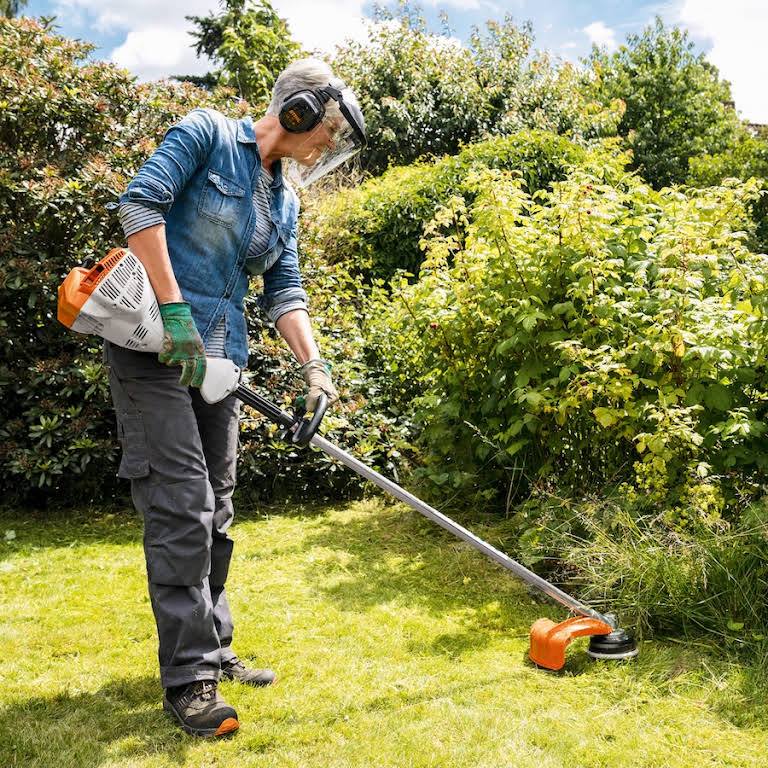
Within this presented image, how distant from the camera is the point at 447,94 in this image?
39.4ft

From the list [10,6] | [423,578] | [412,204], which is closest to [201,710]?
[423,578]

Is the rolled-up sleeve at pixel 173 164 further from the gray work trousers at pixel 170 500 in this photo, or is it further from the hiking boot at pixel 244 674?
the hiking boot at pixel 244 674

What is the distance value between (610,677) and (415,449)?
2.40m

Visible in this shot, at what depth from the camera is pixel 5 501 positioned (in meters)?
4.88

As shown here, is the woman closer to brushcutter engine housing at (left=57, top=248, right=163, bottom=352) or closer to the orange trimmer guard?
brushcutter engine housing at (left=57, top=248, right=163, bottom=352)

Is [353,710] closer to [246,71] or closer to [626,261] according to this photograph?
[626,261]

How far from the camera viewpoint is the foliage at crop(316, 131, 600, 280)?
7.91 metres

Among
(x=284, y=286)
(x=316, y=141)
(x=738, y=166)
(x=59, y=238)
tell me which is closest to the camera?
(x=316, y=141)

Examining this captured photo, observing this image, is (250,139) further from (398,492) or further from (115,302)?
(398,492)

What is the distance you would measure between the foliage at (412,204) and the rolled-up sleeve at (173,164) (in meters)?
5.48

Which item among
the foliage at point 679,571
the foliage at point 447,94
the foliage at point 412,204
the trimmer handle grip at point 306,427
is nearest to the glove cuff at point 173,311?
the trimmer handle grip at point 306,427

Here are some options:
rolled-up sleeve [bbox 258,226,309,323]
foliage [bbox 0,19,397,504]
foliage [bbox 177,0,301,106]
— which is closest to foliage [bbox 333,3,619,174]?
foliage [bbox 177,0,301,106]

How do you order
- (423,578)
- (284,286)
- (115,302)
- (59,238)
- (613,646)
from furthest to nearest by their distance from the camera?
(59,238)
(423,578)
(284,286)
(613,646)
(115,302)

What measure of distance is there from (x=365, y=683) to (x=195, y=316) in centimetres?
134
